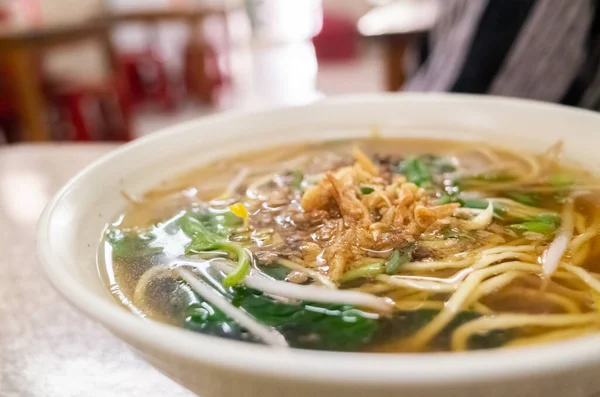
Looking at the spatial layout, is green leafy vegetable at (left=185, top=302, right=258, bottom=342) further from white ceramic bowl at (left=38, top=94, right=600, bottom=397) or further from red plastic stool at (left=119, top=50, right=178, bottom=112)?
red plastic stool at (left=119, top=50, right=178, bottom=112)

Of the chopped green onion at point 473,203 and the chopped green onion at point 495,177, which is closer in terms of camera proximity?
the chopped green onion at point 473,203

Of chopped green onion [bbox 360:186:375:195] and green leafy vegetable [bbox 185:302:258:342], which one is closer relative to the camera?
green leafy vegetable [bbox 185:302:258:342]

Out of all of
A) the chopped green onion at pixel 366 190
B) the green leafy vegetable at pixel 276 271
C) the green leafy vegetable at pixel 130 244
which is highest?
the chopped green onion at pixel 366 190

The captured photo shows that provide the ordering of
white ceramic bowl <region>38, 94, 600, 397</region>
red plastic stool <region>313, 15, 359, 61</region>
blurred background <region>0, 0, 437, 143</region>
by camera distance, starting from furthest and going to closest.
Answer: red plastic stool <region>313, 15, 359, 61</region> → blurred background <region>0, 0, 437, 143</region> → white ceramic bowl <region>38, 94, 600, 397</region>

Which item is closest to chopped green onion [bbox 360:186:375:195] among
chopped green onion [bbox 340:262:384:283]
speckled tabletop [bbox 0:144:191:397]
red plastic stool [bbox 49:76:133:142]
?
chopped green onion [bbox 340:262:384:283]

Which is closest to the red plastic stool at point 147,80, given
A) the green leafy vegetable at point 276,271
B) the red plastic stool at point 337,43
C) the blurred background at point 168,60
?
the blurred background at point 168,60

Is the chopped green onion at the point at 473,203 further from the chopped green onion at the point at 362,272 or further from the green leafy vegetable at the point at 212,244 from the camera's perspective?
the green leafy vegetable at the point at 212,244

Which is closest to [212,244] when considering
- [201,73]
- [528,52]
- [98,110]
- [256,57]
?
[528,52]
